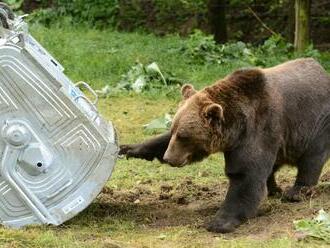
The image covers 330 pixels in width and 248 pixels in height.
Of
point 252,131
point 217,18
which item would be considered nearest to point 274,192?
point 252,131

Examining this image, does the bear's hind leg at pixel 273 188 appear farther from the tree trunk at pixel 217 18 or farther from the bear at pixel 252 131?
the tree trunk at pixel 217 18

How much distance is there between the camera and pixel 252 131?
6641mm

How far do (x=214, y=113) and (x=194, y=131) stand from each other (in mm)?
199

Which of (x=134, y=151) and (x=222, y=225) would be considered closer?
(x=222, y=225)

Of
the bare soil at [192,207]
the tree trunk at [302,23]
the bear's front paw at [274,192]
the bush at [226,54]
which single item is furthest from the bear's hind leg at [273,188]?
the tree trunk at [302,23]

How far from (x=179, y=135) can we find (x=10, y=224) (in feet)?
4.57

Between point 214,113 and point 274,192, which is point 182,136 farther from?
point 274,192

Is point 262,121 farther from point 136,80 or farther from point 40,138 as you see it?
point 136,80

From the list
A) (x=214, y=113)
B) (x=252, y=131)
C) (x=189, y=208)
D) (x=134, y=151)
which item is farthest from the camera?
(x=189, y=208)

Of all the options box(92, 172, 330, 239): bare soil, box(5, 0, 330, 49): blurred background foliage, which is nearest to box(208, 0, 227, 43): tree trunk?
box(5, 0, 330, 49): blurred background foliage

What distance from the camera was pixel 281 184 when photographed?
8195 millimetres

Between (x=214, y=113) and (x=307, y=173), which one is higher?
(x=214, y=113)

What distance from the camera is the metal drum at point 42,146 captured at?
611 cm

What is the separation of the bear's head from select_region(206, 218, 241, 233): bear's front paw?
499 mm
